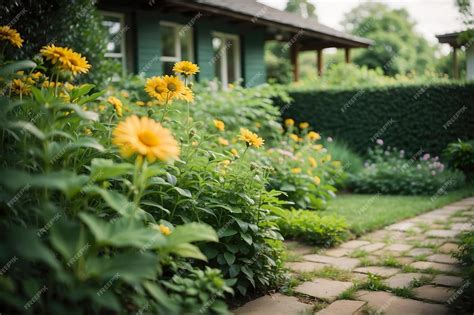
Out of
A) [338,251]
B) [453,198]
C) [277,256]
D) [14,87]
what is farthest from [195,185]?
[453,198]

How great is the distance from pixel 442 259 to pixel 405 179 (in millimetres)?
3915

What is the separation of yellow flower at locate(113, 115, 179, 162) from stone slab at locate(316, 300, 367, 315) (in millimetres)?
1465

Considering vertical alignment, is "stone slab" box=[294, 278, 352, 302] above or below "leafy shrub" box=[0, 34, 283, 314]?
below

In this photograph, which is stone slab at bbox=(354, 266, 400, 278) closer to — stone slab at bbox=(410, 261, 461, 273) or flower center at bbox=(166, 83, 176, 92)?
stone slab at bbox=(410, 261, 461, 273)

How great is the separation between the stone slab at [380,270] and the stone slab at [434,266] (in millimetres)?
206

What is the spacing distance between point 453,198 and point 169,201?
525cm

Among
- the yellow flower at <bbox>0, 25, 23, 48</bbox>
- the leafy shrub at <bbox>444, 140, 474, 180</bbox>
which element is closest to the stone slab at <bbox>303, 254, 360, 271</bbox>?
the yellow flower at <bbox>0, 25, 23, 48</bbox>

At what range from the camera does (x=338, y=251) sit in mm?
4070

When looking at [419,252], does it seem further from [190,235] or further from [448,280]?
[190,235]

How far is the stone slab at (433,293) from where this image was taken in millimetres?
2801

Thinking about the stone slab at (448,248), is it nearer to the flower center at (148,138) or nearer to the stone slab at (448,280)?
the stone slab at (448,280)

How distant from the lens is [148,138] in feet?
5.86

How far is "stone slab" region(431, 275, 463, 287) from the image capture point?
3.05m

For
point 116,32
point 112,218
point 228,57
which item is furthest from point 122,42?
point 112,218
